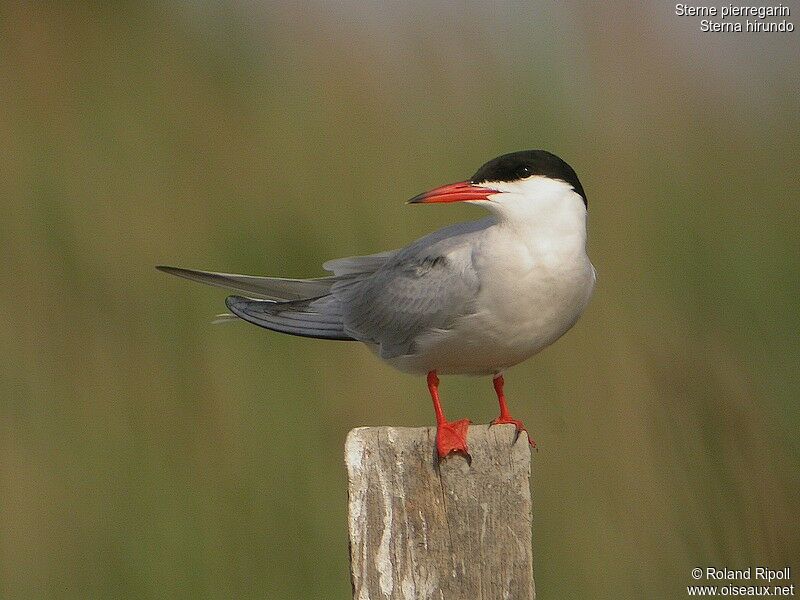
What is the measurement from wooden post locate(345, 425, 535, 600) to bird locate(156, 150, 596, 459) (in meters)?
0.57

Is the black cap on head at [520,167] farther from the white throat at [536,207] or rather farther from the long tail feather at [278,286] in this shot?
the long tail feather at [278,286]

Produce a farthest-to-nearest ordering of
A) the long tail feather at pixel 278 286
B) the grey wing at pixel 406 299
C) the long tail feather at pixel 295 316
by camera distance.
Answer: the long tail feather at pixel 278 286 → the long tail feather at pixel 295 316 → the grey wing at pixel 406 299

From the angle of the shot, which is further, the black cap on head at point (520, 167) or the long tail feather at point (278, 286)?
the long tail feather at point (278, 286)

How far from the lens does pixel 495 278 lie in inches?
117

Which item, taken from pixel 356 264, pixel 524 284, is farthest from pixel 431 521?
pixel 356 264

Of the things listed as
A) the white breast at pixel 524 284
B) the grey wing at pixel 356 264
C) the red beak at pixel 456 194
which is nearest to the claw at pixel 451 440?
the white breast at pixel 524 284

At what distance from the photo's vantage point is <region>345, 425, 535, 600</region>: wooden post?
6.94 feet

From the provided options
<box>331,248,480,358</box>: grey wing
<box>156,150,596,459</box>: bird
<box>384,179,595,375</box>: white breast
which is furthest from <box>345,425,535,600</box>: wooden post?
<box>331,248,480,358</box>: grey wing

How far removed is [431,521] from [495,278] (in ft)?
3.15

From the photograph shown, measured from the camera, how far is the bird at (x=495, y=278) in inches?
115

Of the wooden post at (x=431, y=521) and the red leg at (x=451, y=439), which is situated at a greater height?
the red leg at (x=451, y=439)

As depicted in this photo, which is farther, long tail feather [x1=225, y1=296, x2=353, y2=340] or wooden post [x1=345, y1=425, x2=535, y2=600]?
long tail feather [x1=225, y1=296, x2=353, y2=340]

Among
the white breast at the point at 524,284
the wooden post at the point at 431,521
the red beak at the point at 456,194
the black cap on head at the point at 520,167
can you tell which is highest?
the black cap on head at the point at 520,167

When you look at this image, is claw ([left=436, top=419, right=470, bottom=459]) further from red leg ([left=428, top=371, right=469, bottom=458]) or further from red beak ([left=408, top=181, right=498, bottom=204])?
red beak ([left=408, top=181, right=498, bottom=204])
